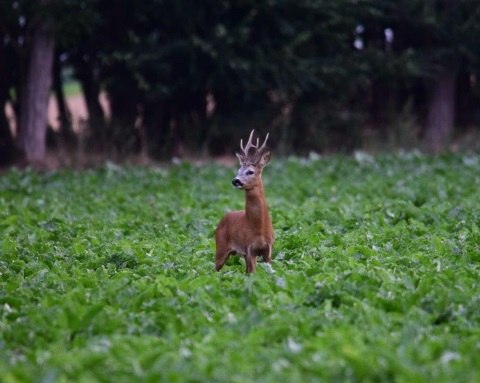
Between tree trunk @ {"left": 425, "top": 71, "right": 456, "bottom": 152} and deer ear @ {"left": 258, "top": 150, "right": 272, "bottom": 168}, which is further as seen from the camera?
tree trunk @ {"left": 425, "top": 71, "right": 456, "bottom": 152}

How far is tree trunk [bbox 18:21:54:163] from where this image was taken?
2073cm

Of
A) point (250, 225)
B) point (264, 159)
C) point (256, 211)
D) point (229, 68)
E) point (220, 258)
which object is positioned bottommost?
point (220, 258)

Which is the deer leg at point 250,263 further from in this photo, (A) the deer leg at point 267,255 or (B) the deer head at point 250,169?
(B) the deer head at point 250,169

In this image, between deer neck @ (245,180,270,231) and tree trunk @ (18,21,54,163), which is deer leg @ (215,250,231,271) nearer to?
deer neck @ (245,180,270,231)

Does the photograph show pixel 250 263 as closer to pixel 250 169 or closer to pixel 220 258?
pixel 220 258

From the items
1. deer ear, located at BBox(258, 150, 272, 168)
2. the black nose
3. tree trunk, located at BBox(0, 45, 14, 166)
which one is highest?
deer ear, located at BBox(258, 150, 272, 168)

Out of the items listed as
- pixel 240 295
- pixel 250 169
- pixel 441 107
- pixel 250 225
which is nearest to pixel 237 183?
pixel 250 169

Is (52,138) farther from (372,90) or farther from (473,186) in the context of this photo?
(473,186)

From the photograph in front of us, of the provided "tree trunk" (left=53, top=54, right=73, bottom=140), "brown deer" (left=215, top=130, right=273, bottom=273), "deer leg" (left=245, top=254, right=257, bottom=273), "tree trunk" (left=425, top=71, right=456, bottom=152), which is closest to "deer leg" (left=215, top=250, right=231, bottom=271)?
"brown deer" (left=215, top=130, right=273, bottom=273)

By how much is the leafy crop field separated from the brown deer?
0.26m

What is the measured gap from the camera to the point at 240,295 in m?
7.34

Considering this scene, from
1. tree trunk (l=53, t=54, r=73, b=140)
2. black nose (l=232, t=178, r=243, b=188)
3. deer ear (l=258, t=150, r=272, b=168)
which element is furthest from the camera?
tree trunk (l=53, t=54, r=73, b=140)

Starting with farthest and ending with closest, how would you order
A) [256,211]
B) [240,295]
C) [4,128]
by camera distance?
[4,128] → [256,211] → [240,295]

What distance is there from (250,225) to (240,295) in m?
1.18
